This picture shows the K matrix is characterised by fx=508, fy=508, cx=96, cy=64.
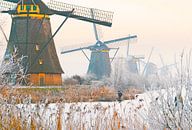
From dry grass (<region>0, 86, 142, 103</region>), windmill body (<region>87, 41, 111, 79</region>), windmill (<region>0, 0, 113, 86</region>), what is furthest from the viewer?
windmill body (<region>87, 41, 111, 79</region>)

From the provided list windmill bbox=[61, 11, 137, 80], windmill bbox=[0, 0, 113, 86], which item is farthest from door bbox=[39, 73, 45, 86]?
windmill bbox=[61, 11, 137, 80]

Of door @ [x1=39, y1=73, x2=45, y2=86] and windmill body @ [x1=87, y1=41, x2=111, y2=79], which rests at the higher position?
windmill body @ [x1=87, y1=41, x2=111, y2=79]

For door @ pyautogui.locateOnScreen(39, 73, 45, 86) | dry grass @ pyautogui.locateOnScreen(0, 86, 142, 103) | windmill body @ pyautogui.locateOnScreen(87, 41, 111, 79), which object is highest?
windmill body @ pyautogui.locateOnScreen(87, 41, 111, 79)

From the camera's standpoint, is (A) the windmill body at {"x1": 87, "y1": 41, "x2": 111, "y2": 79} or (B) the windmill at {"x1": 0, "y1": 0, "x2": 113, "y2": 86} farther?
(A) the windmill body at {"x1": 87, "y1": 41, "x2": 111, "y2": 79}

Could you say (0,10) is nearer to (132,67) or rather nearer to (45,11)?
(45,11)

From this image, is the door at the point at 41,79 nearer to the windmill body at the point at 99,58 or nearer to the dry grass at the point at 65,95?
the dry grass at the point at 65,95

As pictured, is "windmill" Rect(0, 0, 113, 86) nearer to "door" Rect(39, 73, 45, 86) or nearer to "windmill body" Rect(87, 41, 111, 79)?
"door" Rect(39, 73, 45, 86)

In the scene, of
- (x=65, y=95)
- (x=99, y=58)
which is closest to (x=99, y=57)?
(x=99, y=58)

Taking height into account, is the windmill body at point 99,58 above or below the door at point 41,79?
above

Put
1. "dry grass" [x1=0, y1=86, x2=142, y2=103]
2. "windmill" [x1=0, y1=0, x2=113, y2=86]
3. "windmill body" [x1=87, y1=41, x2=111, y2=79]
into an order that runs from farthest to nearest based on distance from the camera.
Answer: "windmill body" [x1=87, y1=41, x2=111, y2=79] < "windmill" [x1=0, y1=0, x2=113, y2=86] < "dry grass" [x1=0, y1=86, x2=142, y2=103]

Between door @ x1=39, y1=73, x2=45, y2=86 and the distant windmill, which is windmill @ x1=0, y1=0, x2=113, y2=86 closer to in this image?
door @ x1=39, y1=73, x2=45, y2=86

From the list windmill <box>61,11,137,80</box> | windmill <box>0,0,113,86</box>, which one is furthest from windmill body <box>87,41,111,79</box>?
windmill <box>0,0,113,86</box>

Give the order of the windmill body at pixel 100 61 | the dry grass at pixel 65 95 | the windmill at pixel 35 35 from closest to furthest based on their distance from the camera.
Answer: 1. the dry grass at pixel 65 95
2. the windmill at pixel 35 35
3. the windmill body at pixel 100 61

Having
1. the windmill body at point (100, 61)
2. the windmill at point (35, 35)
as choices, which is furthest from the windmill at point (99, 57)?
the windmill at point (35, 35)
